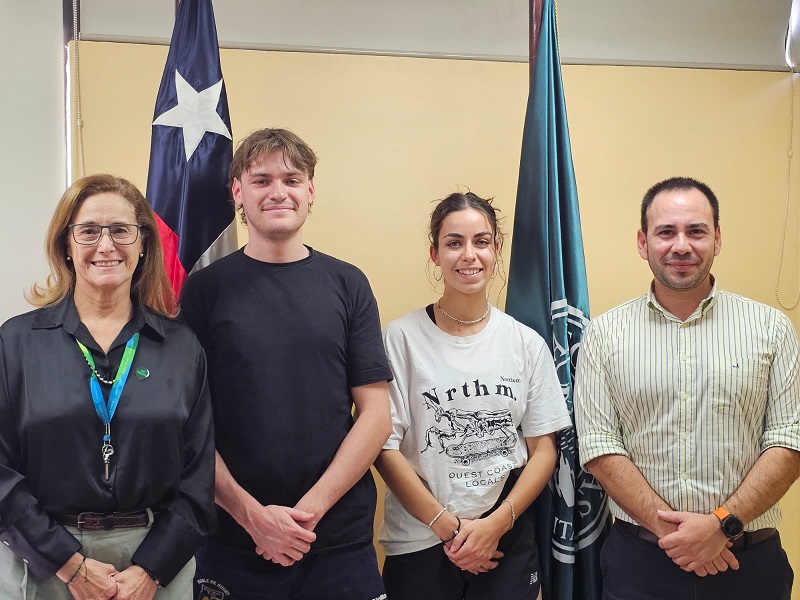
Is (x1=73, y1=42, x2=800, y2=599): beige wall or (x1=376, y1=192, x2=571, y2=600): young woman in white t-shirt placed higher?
(x1=73, y1=42, x2=800, y2=599): beige wall

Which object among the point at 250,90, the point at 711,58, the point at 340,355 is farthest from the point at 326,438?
the point at 711,58

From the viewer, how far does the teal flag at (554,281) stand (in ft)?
8.18

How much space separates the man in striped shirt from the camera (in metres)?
2.11

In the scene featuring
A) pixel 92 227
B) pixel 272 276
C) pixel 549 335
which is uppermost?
pixel 92 227

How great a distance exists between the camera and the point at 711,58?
3246 mm

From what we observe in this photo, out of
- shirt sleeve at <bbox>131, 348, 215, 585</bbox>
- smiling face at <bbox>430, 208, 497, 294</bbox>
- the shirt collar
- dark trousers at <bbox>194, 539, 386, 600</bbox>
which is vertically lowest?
dark trousers at <bbox>194, 539, 386, 600</bbox>

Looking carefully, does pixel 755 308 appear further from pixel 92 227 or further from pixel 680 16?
pixel 92 227

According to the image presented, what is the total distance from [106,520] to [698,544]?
59.7 inches

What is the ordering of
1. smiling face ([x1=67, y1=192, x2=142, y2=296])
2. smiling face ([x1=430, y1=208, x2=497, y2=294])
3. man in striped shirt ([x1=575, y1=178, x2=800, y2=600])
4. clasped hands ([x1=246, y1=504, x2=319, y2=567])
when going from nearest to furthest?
smiling face ([x1=67, y1=192, x2=142, y2=296]) → clasped hands ([x1=246, y1=504, x2=319, y2=567]) → man in striped shirt ([x1=575, y1=178, x2=800, y2=600]) → smiling face ([x1=430, y1=208, x2=497, y2=294])

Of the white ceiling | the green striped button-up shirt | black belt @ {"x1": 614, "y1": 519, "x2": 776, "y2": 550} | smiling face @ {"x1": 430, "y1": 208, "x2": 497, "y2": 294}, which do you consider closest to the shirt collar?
the green striped button-up shirt

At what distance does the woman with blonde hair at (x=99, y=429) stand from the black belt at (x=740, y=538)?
121 cm

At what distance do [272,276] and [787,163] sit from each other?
235 cm

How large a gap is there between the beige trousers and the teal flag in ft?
4.34

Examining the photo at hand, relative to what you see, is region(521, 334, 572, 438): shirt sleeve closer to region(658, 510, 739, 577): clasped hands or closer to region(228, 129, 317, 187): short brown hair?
region(658, 510, 739, 577): clasped hands
